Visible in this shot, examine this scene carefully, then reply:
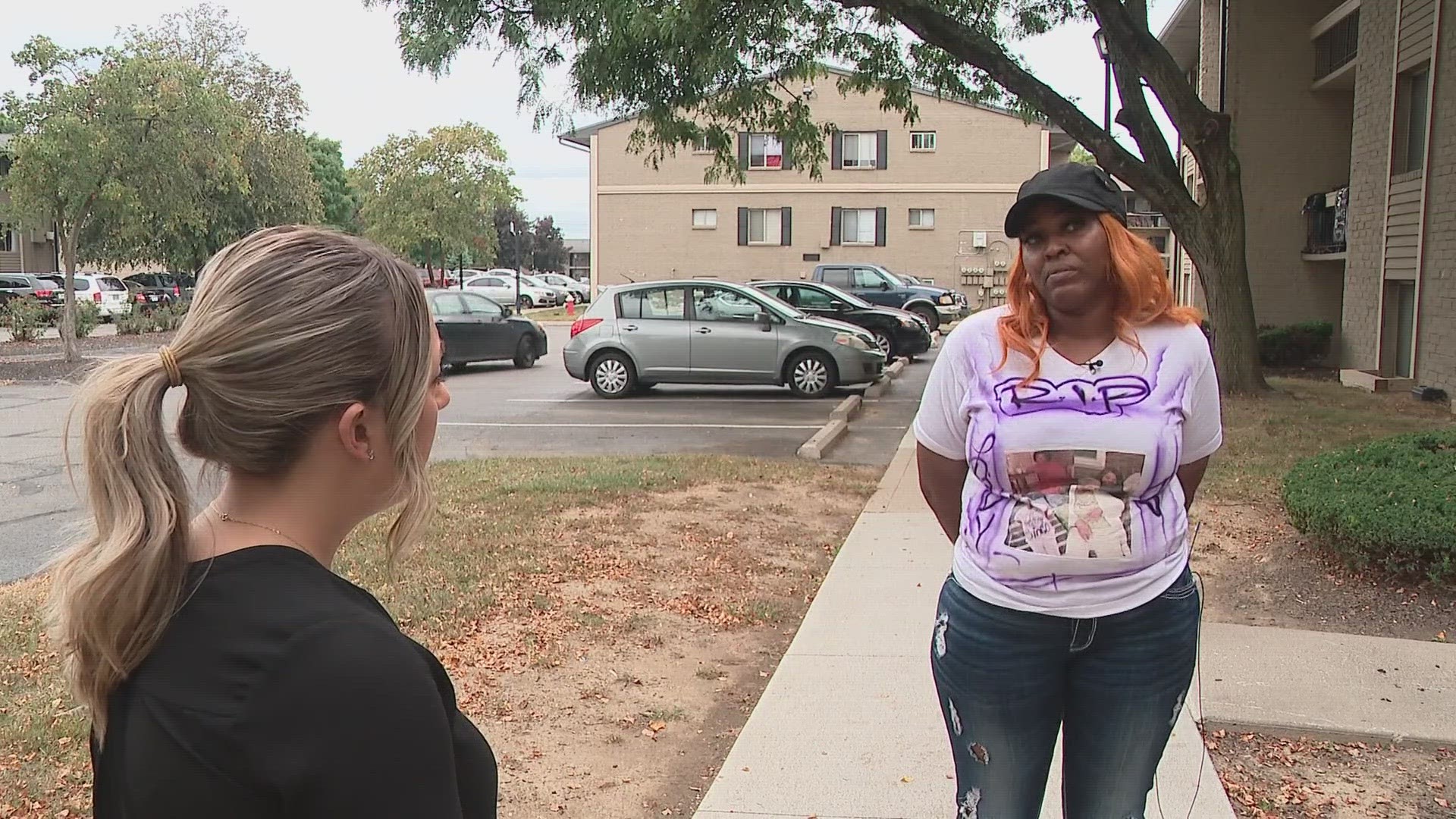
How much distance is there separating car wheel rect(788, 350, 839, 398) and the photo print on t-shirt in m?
12.1

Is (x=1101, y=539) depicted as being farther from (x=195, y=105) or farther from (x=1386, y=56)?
(x=195, y=105)

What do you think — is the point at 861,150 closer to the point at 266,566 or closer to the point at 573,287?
the point at 573,287

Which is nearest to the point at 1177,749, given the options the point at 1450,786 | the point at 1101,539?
the point at 1450,786

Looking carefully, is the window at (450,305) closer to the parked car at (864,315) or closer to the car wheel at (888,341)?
the parked car at (864,315)

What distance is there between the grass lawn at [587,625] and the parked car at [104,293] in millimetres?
32262

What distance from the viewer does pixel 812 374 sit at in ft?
47.3

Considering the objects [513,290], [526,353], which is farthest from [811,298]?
[513,290]

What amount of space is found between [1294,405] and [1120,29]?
14.0ft

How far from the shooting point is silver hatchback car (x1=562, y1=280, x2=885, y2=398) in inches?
564

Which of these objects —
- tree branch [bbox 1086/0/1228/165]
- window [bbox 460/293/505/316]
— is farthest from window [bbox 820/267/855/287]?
tree branch [bbox 1086/0/1228/165]

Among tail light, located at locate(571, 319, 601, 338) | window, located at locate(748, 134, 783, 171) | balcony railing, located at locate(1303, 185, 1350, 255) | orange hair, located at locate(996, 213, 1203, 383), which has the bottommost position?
tail light, located at locate(571, 319, 601, 338)

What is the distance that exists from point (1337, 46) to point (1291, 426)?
12.0 meters

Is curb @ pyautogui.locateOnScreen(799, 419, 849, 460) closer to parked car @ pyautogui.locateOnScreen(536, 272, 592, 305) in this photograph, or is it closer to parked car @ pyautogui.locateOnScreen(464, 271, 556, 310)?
parked car @ pyautogui.locateOnScreen(464, 271, 556, 310)

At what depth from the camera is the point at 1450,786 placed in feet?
11.8
